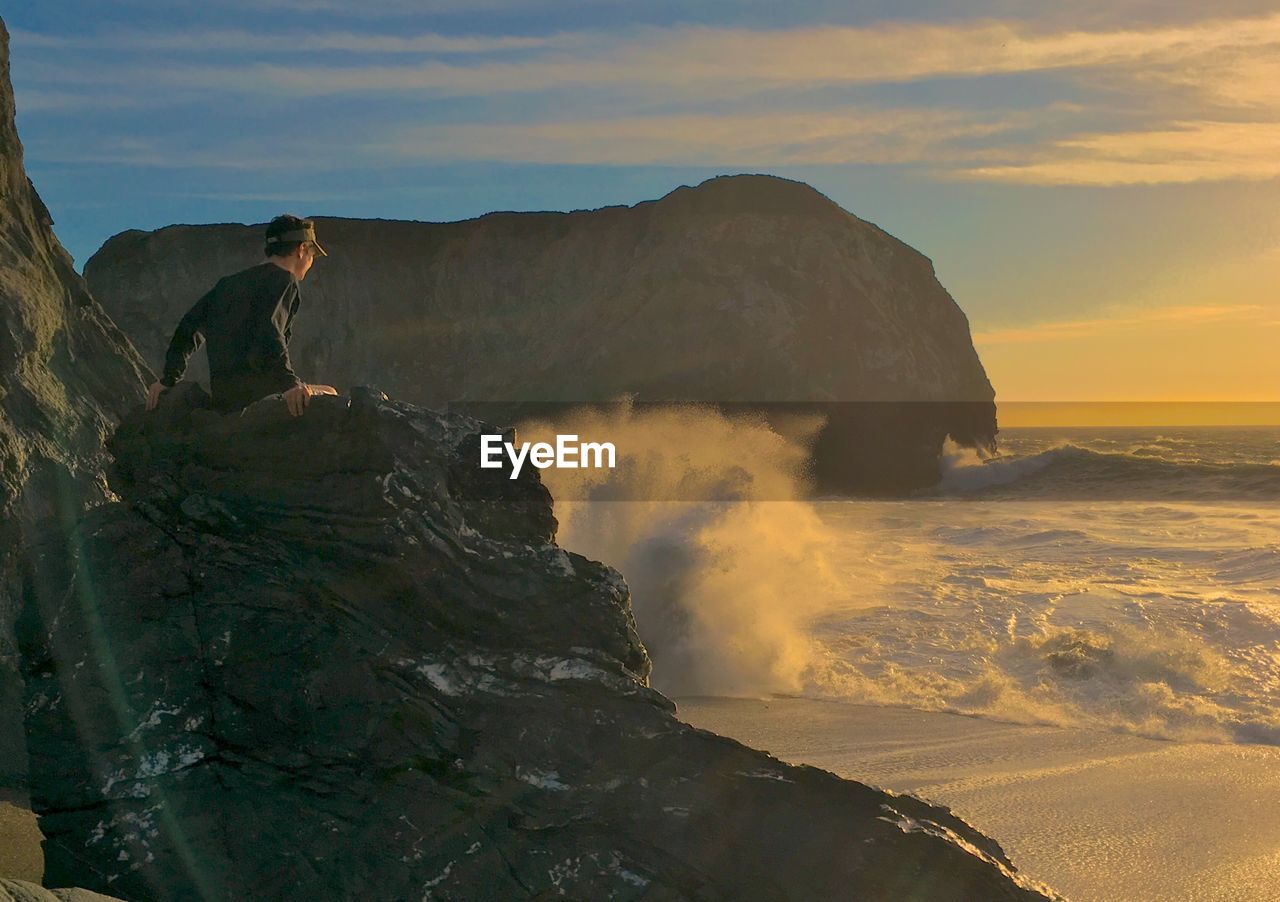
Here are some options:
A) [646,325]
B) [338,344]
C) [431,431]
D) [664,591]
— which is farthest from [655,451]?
[338,344]

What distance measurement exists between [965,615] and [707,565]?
2.26 meters

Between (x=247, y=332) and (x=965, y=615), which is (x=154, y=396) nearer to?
(x=247, y=332)

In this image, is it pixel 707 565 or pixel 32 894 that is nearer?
pixel 32 894

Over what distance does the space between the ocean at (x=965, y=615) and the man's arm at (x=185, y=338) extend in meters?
4.93

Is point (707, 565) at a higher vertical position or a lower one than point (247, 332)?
lower

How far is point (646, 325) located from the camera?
1470 inches

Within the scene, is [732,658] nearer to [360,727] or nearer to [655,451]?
[360,727]

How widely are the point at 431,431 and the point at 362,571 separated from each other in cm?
48

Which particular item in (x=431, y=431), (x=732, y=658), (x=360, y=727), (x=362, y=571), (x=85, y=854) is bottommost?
(x=732, y=658)

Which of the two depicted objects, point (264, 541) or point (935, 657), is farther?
point (935, 657)

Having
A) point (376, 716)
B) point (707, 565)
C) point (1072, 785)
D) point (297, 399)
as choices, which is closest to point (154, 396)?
point (297, 399)

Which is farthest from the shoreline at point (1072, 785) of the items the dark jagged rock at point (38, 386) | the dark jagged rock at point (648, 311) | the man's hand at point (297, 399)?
the dark jagged rock at point (648, 311)

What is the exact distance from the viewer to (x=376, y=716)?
3051 mm

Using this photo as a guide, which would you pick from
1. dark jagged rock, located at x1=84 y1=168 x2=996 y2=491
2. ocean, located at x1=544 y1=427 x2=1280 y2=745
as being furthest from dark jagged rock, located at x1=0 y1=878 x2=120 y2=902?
dark jagged rock, located at x1=84 y1=168 x2=996 y2=491
